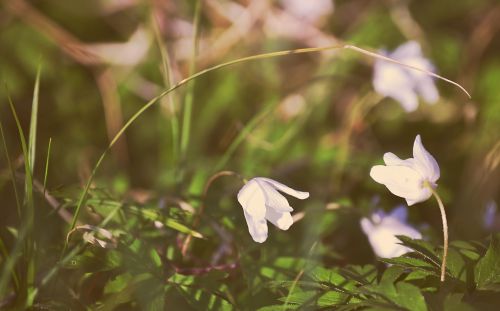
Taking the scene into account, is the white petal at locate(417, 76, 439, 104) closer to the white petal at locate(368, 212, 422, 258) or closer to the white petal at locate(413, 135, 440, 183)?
the white petal at locate(368, 212, 422, 258)

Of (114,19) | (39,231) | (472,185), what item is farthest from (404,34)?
(39,231)

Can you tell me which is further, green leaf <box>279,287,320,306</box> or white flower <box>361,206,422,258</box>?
white flower <box>361,206,422,258</box>

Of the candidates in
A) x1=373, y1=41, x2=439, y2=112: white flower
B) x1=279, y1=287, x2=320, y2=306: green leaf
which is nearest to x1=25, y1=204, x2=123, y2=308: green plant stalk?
x1=279, y1=287, x2=320, y2=306: green leaf

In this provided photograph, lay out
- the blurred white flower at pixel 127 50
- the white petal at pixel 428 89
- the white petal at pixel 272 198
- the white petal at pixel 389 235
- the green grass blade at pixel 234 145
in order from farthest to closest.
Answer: the blurred white flower at pixel 127 50, the white petal at pixel 428 89, the green grass blade at pixel 234 145, the white petal at pixel 389 235, the white petal at pixel 272 198

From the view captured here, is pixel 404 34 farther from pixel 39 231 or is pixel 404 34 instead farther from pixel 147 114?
pixel 39 231

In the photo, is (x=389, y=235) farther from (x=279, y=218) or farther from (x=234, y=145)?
(x=234, y=145)

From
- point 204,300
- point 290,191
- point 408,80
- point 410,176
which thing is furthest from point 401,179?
point 408,80

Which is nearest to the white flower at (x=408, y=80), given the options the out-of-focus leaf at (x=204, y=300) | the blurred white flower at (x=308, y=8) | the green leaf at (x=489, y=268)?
the blurred white flower at (x=308, y=8)

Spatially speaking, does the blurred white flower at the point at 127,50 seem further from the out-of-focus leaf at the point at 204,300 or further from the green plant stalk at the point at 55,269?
the out-of-focus leaf at the point at 204,300
